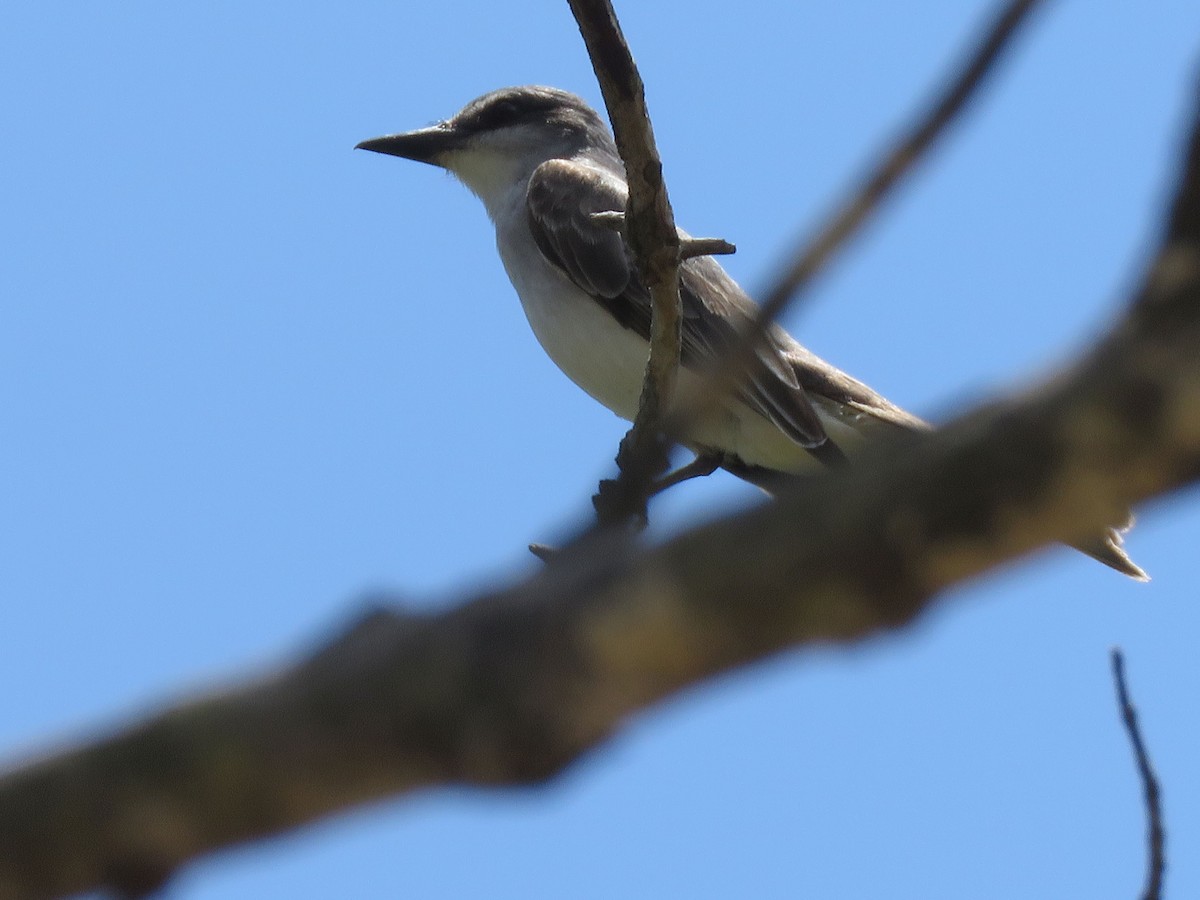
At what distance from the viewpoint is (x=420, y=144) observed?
9836mm

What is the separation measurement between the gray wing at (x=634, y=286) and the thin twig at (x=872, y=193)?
5.78 m

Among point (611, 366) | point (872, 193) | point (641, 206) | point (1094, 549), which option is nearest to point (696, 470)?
point (611, 366)

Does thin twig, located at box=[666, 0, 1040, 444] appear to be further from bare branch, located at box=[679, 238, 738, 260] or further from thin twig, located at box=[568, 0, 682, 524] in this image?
bare branch, located at box=[679, 238, 738, 260]

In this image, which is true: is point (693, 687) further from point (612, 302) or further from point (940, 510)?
point (612, 302)

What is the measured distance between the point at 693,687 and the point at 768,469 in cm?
684

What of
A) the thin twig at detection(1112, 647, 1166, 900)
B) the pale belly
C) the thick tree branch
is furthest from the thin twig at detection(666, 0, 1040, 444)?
the pale belly

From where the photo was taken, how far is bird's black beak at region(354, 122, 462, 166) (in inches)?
387

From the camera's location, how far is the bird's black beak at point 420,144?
9828 mm

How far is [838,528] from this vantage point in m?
1.54

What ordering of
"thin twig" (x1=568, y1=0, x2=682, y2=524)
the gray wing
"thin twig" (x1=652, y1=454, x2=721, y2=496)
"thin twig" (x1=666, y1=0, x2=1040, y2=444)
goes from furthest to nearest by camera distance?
the gray wing < "thin twig" (x1=652, y1=454, x2=721, y2=496) < "thin twig" (x1=568, y1=0, x2=682, y2=524) < "thin twig" (x1=666, y1=0, x2=1040, y2=444)

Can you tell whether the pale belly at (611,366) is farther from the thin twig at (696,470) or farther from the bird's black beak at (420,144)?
the bird's black beak at (420,144)

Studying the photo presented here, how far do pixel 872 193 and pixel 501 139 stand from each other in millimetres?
8193

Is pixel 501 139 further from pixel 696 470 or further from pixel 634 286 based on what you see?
pixel 696 470

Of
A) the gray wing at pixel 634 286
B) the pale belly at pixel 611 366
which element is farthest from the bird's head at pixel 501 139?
the pale belly at pixel 611 366
